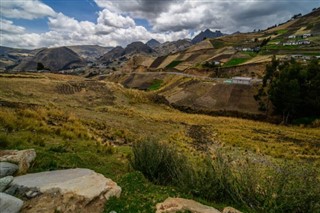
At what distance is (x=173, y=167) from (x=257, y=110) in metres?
42.2

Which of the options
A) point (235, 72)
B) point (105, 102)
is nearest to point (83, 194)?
point (105, 102)

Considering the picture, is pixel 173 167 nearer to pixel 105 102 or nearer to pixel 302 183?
pixel 302 183

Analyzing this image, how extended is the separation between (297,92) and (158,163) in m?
36.8

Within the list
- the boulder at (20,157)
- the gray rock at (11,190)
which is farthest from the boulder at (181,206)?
the boulder at (20,157)

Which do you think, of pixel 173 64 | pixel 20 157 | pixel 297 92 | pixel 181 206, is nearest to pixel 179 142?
pixel 20 157

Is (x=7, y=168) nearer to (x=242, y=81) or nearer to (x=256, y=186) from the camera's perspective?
(x=256, y=186)

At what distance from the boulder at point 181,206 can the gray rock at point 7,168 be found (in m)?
5.55

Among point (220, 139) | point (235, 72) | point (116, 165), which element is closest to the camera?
point (116, 165)

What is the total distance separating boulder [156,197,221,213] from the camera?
8.07 m

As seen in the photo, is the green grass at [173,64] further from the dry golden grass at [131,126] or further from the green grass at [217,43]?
the dry golden grass at [131,126]

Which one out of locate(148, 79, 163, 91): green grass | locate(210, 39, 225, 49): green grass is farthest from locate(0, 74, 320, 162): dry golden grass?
locate(210, 39, 225, 49): green grass

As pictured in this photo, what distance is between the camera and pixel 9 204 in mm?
7566

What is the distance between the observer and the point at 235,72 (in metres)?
79.4

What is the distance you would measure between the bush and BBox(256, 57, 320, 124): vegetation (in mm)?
35314
